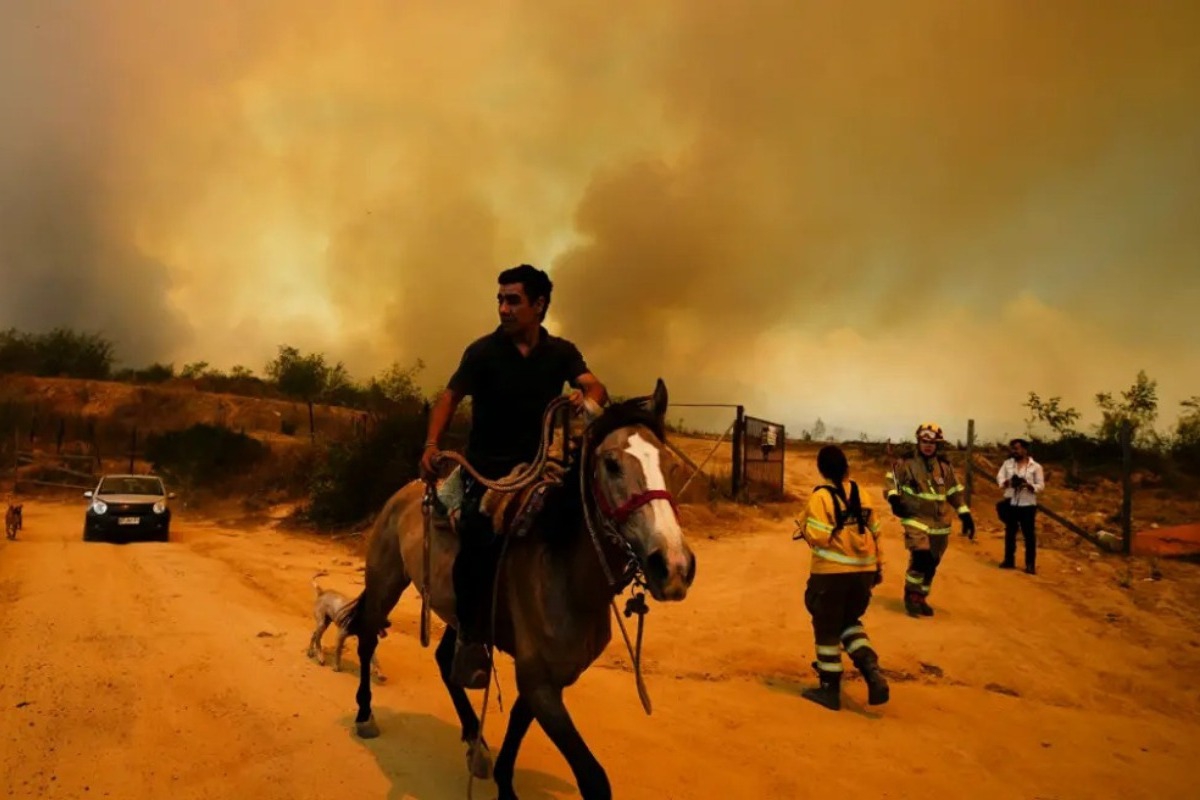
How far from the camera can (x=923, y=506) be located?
29.4 feet

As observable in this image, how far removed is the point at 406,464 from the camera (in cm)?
1688

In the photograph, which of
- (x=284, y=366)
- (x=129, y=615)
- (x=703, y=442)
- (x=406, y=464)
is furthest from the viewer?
Result: (x=284, y=366)

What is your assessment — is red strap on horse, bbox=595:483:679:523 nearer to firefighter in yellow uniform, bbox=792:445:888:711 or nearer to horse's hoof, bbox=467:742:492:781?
horse's hoof, bbox=467:742:492:781

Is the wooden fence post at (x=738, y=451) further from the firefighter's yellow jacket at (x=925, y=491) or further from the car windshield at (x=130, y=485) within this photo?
the car windshield at (x=130, y=485)

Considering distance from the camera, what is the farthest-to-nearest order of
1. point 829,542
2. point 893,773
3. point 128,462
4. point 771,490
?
1. point 128,462
2. point 771,490
3. point 829,542
4. point 893,773

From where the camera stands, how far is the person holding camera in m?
11.5

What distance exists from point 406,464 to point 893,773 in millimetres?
14001

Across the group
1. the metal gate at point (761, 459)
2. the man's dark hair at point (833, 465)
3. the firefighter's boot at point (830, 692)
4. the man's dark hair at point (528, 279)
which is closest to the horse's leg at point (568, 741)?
the man's dark hair at point (528, 279)

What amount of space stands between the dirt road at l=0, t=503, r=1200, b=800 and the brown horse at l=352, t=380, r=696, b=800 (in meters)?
1.40

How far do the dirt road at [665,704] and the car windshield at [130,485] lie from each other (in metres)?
5.69

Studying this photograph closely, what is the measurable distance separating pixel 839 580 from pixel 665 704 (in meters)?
1.92

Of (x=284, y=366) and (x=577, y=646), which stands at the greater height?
(x=284, y=366)

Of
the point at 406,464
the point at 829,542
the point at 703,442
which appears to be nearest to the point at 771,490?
the point at 703,442

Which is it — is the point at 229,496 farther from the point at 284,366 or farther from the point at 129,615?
the point at 284,366
